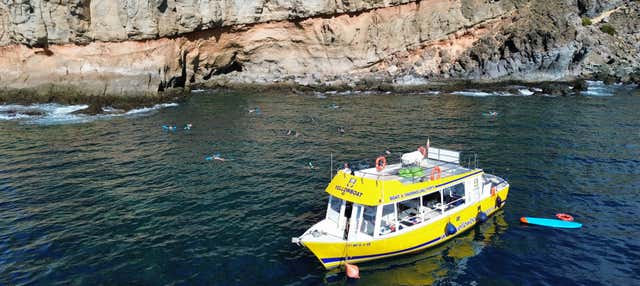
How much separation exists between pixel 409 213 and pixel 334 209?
3.26 metres

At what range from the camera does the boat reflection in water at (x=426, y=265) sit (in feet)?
49.9

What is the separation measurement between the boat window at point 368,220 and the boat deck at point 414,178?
1.43 metres

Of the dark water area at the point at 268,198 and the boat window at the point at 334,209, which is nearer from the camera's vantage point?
the dark water area at the point at 268,198

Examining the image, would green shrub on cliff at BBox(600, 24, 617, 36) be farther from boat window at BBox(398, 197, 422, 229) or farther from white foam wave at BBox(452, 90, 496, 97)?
boat window at BBox(398, 197, 422, 229)

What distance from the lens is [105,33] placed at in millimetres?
60406

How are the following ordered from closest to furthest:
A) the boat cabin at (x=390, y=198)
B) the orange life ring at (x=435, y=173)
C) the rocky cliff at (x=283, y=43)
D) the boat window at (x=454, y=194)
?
the boat cabin at (x=390, y=198)
the orange life ring at (x=435, y=173)
the boat window at (x=454, y=194)
the rocky cliff at (x=283, y=43)

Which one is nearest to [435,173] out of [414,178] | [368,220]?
[414,178]

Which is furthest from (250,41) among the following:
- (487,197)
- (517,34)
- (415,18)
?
(487,197)

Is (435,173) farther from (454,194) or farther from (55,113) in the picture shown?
(55,113)

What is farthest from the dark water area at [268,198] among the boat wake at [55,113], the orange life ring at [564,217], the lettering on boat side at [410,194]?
the boat wake at [55,113]

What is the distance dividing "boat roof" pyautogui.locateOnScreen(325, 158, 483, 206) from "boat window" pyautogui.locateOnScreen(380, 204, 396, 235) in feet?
2.55

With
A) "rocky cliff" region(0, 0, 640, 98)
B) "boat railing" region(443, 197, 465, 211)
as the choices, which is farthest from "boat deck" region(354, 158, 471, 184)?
"rocky cliff" region(0, 0, 640, 98)

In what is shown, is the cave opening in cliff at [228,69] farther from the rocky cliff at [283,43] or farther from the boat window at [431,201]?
the boat window at [431,201]

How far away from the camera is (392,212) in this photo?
16.7 metres
